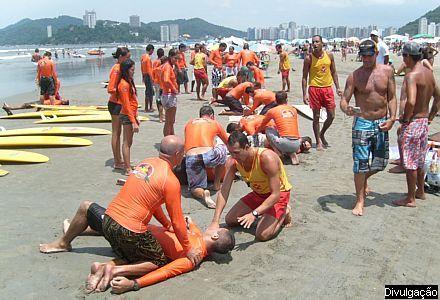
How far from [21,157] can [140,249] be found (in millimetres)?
4724

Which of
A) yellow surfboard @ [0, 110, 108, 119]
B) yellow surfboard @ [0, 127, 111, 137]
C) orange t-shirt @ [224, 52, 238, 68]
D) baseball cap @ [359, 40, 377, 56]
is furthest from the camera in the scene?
orange t-shirt @ [224, 52, 238, 68]

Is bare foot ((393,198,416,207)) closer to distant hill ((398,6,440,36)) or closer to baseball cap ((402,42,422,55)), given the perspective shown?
baseball cap ((402,42,422,55))

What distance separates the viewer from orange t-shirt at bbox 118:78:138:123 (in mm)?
6426

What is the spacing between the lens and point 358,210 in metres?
5.09

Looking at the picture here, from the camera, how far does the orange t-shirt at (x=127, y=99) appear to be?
6.43m

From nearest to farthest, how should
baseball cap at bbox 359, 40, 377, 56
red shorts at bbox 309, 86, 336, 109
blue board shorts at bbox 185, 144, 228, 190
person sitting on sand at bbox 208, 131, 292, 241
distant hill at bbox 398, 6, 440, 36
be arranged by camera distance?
person sitting on sand at bbox 208, 131, 292, 241
baseball cap at bbox 359, 40, 377, 56
blue board shorts at bbox 185, 144, 228, 190
red shorts at bbox 309, 86, 336, 109
distant hill at bbox 398, 6, 440, 36

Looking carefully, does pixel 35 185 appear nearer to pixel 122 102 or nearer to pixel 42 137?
pixel 122 102

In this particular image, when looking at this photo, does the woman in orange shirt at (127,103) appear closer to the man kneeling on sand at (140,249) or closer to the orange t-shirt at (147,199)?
the man kneeling on sand at (140,249)

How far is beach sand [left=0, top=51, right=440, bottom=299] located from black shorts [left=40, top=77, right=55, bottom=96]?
20.3 ft

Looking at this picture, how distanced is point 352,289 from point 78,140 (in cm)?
666

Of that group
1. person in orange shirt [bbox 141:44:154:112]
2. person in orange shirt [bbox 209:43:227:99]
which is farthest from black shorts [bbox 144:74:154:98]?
person in orange shirt [bbox 209:43:227:99]

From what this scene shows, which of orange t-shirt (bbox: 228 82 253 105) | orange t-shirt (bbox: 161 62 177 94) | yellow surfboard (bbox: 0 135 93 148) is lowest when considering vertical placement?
yellow surfboard (bbox: 0 135 93 148)

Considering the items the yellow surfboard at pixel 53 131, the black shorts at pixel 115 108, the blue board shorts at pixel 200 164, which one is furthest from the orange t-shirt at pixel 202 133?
the yellow surfboard at pixel 53 131

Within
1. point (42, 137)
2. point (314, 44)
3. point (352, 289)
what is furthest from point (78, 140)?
point (352, 289)
